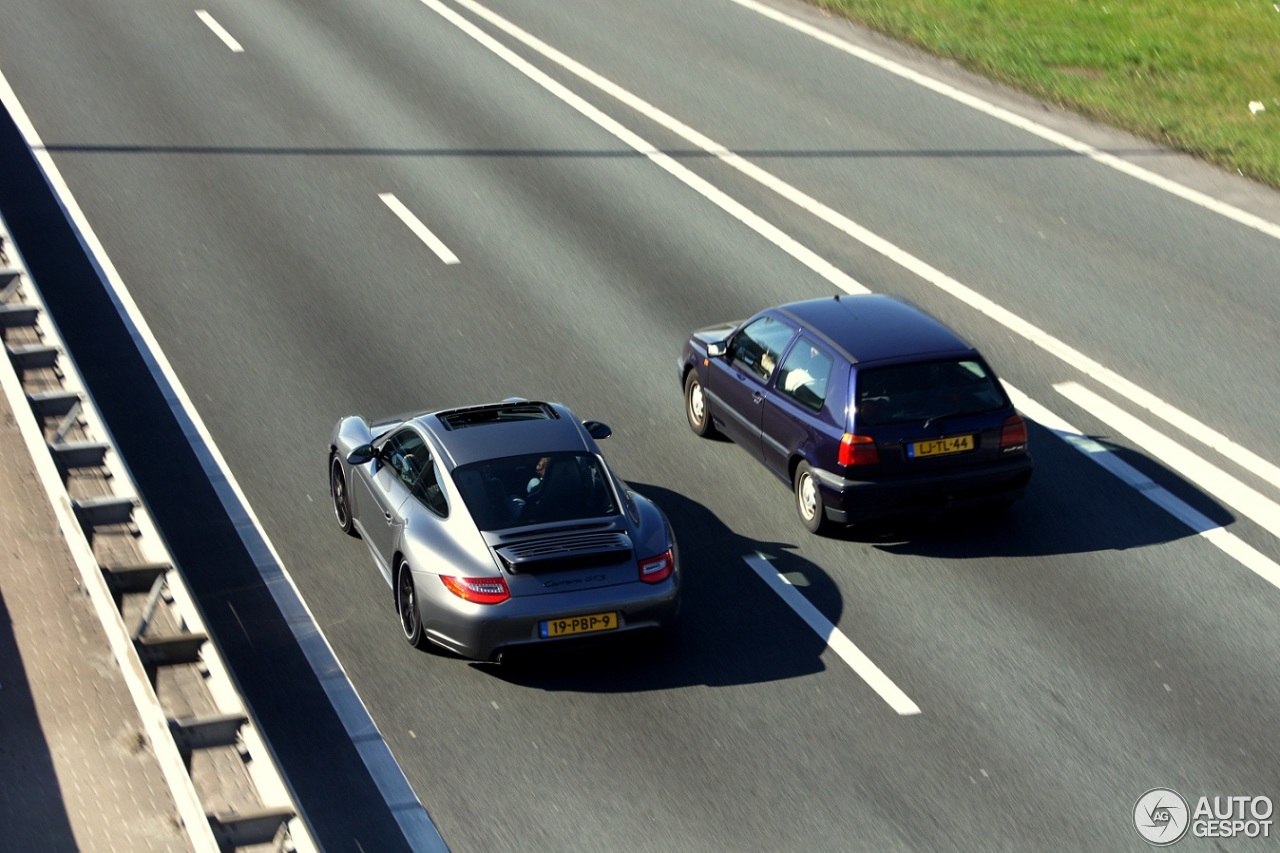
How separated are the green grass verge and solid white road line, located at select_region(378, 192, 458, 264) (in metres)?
9.78

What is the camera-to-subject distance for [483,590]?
10.6m

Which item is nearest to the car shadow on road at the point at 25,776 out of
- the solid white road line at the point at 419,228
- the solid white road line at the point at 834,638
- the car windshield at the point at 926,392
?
the solid white road line at the point at 834,638

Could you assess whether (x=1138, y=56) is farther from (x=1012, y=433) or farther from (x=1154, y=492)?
(x=1012, y=433)

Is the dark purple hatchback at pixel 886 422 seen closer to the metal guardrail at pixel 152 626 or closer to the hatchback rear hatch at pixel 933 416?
the hatchback rear hatch at pixel 933 416

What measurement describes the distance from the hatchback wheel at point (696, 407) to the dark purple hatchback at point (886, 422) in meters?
1.16

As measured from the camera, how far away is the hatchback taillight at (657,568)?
10867 mm

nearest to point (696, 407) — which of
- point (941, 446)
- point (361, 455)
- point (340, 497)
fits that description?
point (941, 446)

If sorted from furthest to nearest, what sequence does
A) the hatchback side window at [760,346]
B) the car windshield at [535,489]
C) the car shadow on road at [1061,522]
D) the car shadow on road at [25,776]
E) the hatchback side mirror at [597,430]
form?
the hatchback side window at [760,346] → the car shadow on road at [1061,522] → the hatchback side mirror at [597,430] → the car windshield at [535,489] → the car shadow on road at [25,776]

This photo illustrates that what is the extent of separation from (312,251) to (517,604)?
924 centimetres

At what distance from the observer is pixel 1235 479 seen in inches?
541

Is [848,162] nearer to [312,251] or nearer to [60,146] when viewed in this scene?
[312,251]

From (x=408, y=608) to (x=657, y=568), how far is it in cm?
186

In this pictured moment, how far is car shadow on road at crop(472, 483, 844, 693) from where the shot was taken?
10930mm

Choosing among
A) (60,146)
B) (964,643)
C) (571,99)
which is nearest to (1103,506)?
(964,643)
